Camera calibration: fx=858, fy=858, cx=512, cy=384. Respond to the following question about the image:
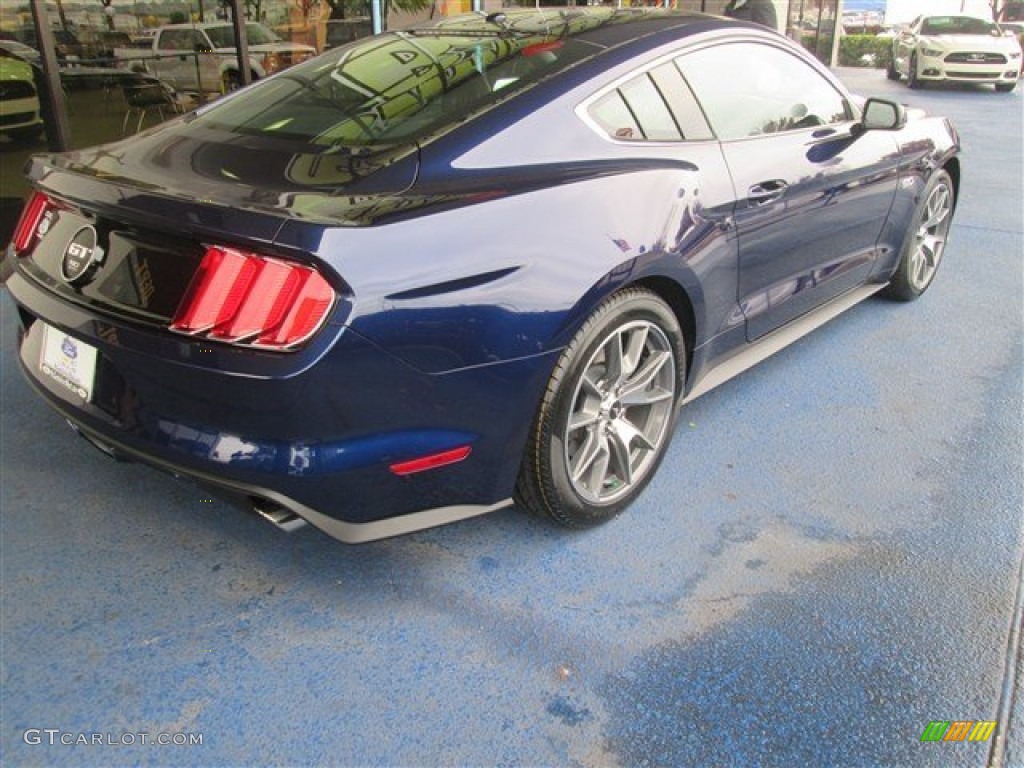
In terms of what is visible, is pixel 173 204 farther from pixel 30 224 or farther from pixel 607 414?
pixel 607 414

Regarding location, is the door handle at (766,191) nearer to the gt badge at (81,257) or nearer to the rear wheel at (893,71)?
the gt badge at (81,257)

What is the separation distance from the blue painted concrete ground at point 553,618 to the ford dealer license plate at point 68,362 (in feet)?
1.92

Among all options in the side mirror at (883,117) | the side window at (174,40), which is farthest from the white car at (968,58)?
the side mirror at (883,117)

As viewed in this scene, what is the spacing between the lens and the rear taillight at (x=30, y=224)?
2.55 m

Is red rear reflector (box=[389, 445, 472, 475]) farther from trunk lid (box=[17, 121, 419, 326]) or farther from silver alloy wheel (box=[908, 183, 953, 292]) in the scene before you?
silver alloy wheel (box=[908, 183, 953, 292])

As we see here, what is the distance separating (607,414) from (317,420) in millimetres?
1068

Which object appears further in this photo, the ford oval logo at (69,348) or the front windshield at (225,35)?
the front windshield at (225,35)

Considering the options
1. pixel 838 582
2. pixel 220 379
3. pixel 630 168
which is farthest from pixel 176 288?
pixel 838 582

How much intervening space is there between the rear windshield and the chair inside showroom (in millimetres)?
3649

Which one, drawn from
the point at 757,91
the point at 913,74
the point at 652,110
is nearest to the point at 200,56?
the point at 757,91

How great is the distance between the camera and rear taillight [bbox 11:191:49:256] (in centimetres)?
255

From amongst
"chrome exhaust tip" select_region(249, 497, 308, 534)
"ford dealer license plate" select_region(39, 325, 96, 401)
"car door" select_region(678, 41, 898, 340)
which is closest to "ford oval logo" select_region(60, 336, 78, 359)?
"ford dealer license plate" select_region(39, 325, 96, 401)

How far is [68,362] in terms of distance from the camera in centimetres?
236

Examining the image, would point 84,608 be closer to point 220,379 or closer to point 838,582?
point 220,379
